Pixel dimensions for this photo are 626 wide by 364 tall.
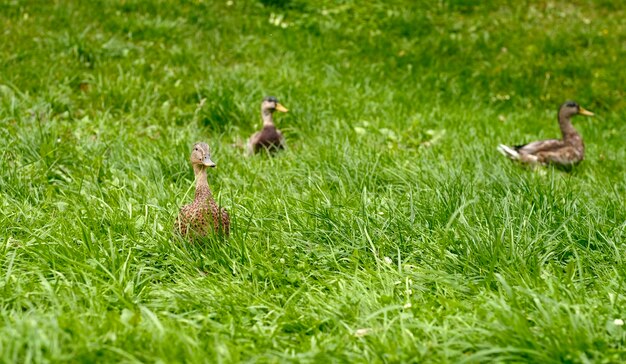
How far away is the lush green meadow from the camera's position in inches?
107

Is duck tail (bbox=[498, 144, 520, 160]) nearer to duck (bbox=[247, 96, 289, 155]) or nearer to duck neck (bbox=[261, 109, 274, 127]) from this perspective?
duck (bbox=[247, 96, 289, 155])

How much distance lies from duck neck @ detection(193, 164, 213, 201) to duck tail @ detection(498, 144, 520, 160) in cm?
317

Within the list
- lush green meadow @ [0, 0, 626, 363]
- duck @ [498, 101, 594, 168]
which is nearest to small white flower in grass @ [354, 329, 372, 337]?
lush green meadow @ [0, 0, 626, 363]

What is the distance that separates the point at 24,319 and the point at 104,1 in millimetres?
7588

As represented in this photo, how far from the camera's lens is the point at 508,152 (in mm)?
5906

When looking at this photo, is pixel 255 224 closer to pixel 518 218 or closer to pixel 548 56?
pixel 518 218

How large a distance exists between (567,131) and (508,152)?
1005 mm

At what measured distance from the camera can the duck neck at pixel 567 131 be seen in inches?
250

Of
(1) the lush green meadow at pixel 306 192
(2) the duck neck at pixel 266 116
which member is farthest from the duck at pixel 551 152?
(2) the duck neck at pixel 266 116

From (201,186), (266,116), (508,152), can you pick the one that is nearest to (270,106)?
(266,116)

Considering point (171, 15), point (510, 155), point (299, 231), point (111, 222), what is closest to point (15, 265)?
point (111, 222)

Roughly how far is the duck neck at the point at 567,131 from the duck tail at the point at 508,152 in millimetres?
748

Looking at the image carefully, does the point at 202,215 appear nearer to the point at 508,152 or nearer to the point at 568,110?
the point at 508,152

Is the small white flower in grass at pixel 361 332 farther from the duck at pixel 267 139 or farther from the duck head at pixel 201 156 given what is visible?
the duck at pixel 267 139
